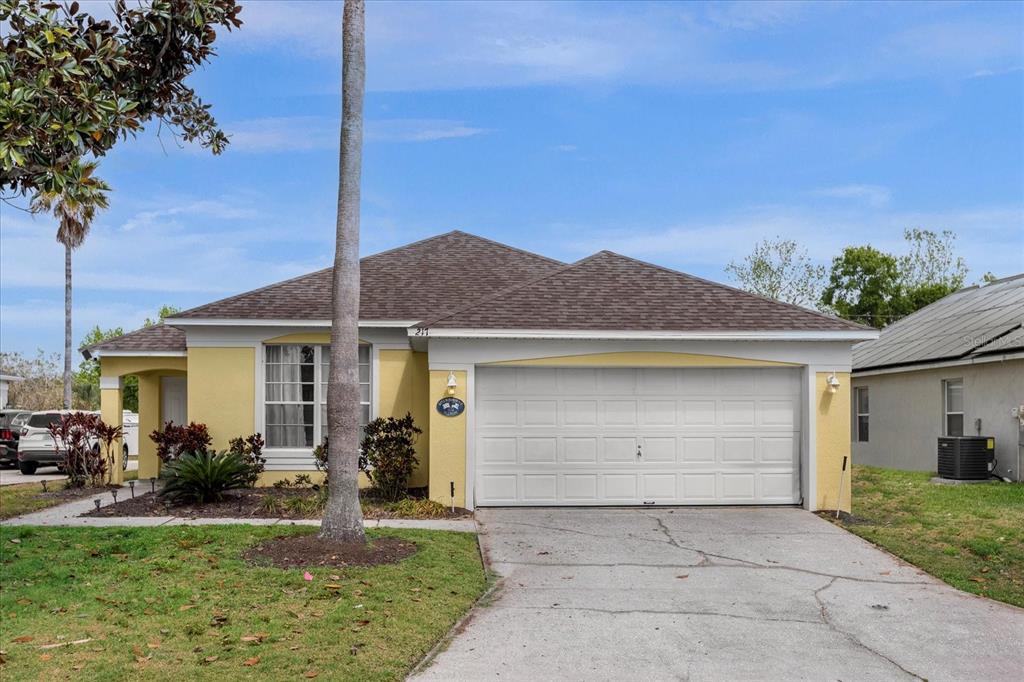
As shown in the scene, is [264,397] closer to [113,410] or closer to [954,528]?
[113,410]

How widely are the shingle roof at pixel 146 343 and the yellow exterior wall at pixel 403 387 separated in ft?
15.0

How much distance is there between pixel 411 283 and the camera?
17797 millimetres

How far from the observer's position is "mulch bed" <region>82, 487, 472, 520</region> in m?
12.8

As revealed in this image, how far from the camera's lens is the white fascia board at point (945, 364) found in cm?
1797

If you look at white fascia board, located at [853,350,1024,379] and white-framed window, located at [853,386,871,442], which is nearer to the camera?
white fascia board, located at [853,350,1024,379]

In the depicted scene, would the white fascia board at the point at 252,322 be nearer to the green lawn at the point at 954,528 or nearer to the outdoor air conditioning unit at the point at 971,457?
the green lawn at the point at 954,528

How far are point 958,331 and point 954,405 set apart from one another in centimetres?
234

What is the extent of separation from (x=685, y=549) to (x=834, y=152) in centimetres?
1610

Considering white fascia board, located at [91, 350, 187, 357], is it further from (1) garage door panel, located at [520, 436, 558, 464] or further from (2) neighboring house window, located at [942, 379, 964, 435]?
(2) neighboring house window, located at [942, 379, 964, 435]

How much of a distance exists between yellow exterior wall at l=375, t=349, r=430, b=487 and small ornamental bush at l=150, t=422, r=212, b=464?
3.08 meters

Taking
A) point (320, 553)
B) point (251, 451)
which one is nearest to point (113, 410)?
point (251, 451)

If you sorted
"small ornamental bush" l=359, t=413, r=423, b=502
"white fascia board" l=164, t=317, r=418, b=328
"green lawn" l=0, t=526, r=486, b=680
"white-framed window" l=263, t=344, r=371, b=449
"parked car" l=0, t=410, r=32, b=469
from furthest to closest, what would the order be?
1. "parked car" l=0, t=410, r=32, b=469
2. "white-framed window" l=263, t=344, r=371, b=449
3. "white fascia board" l=164, t=317, r=418, b=328
4. "small ornamental bush" l=359, t=413, r=423, b=502
5. "green lawn" l=0, t=526, r=486, b=680

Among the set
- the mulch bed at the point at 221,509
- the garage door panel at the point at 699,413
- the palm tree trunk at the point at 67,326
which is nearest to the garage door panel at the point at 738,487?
the garage door panel at the point at 699,413

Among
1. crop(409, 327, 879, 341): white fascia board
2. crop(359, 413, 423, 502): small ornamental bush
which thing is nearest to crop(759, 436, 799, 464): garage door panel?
crop(409, 327, 879, 341): white fascia board
